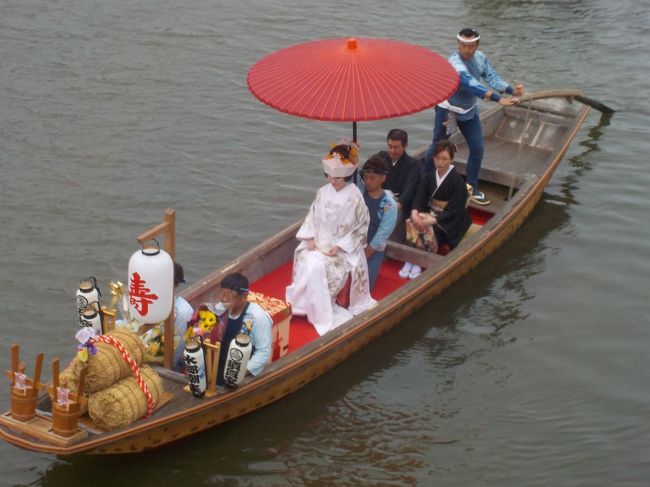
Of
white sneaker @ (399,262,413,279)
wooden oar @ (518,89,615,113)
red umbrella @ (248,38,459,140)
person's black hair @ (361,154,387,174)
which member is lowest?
white sneaker @ (399,262,413,279)

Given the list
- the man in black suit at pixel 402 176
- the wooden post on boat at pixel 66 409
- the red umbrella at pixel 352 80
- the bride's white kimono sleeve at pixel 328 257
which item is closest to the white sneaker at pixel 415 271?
the man in black suit at pixel 402 176

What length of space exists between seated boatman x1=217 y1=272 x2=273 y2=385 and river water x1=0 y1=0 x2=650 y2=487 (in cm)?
96

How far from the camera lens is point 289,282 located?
927 centimetres

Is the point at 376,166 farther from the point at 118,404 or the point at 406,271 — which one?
the point at 118,404

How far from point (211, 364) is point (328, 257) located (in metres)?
1.92

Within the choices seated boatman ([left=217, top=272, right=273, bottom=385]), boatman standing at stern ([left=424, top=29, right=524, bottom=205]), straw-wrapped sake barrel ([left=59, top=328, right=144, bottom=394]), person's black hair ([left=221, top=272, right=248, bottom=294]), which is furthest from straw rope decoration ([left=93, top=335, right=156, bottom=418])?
boatman standing at stern ([left=424, top=29, right=524, bottom=205])

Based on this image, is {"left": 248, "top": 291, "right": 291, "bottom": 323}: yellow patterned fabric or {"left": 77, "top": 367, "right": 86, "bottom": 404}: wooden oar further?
{"left": 248, "top": 291, "right": 291, "bottom": 323}: yellow patterned fabric

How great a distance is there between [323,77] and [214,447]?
3.41 metres

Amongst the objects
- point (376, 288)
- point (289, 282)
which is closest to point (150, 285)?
point (289, 282)

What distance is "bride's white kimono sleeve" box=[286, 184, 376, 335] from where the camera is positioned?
27.8 ft

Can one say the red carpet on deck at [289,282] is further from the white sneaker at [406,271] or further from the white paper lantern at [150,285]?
the white paper lantern at [150,285]

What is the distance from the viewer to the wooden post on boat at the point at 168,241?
6566 mm

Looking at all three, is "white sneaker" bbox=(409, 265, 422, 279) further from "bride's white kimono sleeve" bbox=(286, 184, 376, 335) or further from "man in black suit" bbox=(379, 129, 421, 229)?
"bride's white kimono sleeve" bbox=(286, 184, 376, 335)

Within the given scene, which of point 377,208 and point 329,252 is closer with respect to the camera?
point 329,252
